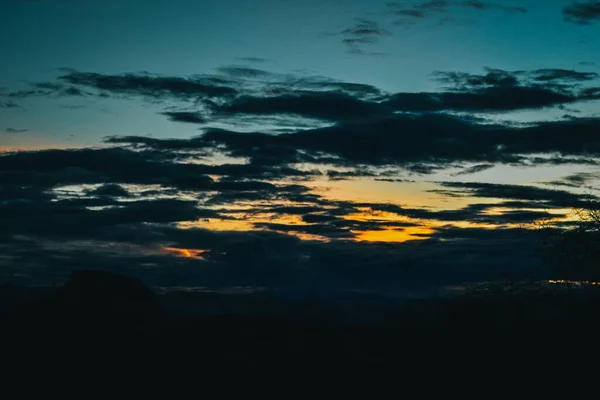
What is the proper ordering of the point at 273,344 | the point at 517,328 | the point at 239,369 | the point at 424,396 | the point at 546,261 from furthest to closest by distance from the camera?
the point at 273,344
the point at 239,369
the point at 424,396
the point at 517,328
the point at 546,261

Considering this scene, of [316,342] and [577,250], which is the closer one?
[577,250]

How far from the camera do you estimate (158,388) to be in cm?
8238

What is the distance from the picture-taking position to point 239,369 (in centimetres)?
9050

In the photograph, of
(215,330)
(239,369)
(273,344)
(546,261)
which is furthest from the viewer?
(215,330)

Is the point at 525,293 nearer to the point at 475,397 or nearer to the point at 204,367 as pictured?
the point at 475,397

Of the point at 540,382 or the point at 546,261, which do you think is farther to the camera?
the point at 540,382

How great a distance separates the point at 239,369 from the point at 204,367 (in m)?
4.44

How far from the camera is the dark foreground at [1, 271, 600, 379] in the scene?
63.4 m

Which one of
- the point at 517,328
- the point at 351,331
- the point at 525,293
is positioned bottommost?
the point at 351,331

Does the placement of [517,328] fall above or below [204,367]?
above

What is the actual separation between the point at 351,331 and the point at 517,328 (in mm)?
57145

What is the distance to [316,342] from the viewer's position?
360 feet

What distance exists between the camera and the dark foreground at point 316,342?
63.4 meters

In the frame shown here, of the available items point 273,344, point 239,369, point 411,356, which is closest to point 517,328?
point 411,356
